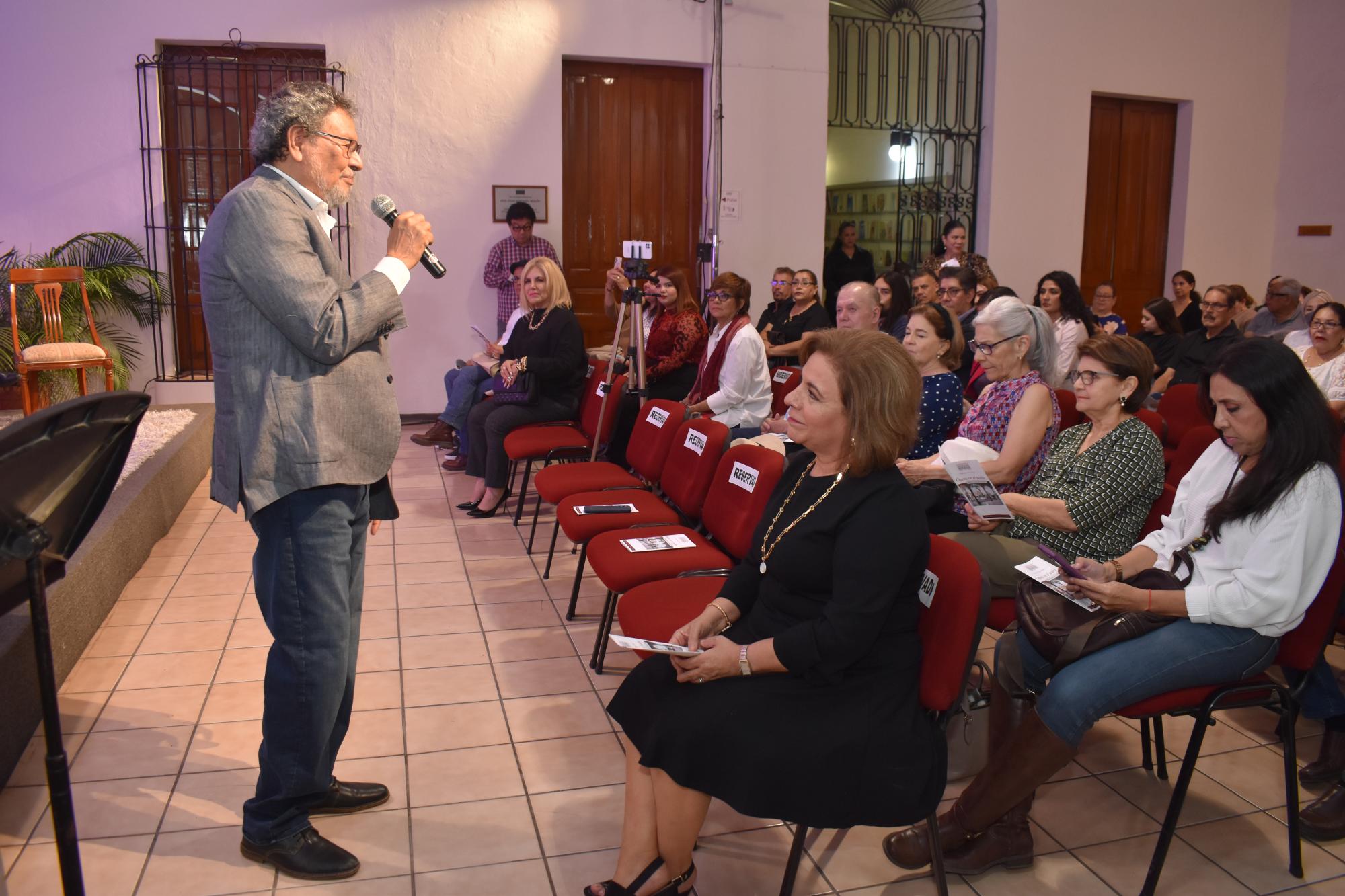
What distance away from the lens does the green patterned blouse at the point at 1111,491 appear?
2611mm

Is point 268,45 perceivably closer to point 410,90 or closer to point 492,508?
point 410,90

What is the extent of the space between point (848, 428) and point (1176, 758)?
1537mm

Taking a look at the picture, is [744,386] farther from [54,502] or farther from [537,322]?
[54,502]

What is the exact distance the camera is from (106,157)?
7.15m

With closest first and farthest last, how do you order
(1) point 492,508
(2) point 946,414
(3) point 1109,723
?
1. (3) point 1109,723
2. (2) point 946,414
3. (1) point 492,508

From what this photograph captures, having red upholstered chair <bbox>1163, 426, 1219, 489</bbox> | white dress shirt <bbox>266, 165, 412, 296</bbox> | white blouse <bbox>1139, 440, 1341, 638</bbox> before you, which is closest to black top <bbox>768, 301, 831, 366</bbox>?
red upholstered chair <bbox>1163, 426, 1219, 489</bbox>

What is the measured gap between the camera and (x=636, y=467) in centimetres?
404

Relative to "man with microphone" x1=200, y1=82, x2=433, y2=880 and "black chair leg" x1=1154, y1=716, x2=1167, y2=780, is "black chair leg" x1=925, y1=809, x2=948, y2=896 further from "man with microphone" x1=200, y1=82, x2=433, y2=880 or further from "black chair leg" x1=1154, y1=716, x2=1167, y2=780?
"man with microphone" x1=200, y1=82, x2=433, y2=880

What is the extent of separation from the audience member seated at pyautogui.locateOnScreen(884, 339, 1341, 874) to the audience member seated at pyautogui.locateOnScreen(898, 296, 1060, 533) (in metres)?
0.74

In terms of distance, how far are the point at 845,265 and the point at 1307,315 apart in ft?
11.9

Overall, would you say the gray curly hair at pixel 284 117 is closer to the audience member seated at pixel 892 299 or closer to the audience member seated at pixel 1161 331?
the audience member seated at pixel 892 299

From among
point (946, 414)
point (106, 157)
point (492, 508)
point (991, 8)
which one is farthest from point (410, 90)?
point (946, 414)

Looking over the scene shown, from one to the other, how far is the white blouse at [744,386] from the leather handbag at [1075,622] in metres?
2.62

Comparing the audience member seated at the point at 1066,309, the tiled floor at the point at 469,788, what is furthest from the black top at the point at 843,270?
the tiled floor at the point at 469,788
